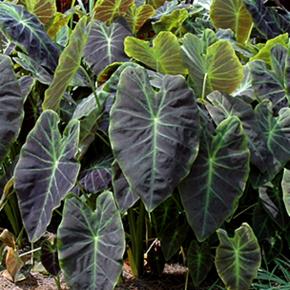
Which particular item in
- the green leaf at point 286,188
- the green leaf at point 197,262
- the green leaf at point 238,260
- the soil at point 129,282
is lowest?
the soil at point 129,282

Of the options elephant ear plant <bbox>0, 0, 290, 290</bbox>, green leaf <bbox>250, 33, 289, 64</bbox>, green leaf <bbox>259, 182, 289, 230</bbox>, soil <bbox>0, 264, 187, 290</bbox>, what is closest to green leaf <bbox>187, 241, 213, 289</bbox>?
elephant ear plant <bbox>0, 0, 290, 290</bbox>

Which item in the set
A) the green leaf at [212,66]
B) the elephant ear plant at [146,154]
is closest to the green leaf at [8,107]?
the elephant ear plant at [146,154]

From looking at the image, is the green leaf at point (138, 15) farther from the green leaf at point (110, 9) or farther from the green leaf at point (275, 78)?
the green leaf at point (275, 78)

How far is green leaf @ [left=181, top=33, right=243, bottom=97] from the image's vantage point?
2.23 m

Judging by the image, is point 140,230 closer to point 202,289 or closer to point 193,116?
point 202,289

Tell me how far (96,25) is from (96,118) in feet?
1.88

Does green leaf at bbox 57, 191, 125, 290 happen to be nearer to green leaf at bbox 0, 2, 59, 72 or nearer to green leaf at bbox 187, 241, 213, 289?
green leaf at bbox 187, 241, 213, 289

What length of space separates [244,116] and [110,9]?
93 cm

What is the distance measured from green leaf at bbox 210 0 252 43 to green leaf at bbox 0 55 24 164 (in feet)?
3.20

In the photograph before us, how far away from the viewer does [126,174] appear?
1.96 metres

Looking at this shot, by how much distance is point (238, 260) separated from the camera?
205cm

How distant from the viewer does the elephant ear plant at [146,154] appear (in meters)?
2.00

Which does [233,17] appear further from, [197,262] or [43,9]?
[197,262]

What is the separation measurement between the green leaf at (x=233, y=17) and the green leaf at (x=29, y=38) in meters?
0.73
